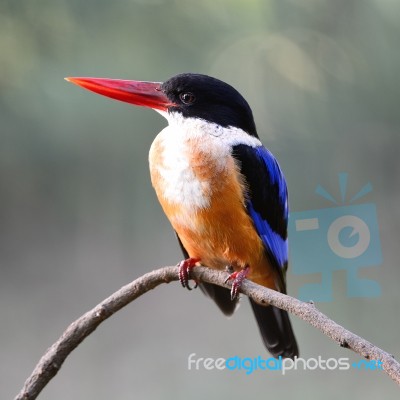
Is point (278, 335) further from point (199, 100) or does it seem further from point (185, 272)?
point (199, 100)

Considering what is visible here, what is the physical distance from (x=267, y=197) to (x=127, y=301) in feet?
1.32

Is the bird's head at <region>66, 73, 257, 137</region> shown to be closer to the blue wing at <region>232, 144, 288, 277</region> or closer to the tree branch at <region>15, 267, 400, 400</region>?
the blue wing at <region>232, 144, 288, 277</region>

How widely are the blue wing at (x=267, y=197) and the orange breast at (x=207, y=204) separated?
0.05 ft

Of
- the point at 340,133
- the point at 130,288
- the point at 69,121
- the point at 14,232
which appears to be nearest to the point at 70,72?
the point at 69,121

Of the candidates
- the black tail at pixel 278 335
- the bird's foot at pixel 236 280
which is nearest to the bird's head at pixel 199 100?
the bird's foot at pixel 236 280

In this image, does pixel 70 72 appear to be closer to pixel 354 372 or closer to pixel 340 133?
pixel 340 133

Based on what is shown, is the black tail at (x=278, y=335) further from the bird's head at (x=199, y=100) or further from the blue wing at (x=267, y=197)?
the bird's head at (x=199, y=100)

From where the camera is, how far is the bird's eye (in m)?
1.21

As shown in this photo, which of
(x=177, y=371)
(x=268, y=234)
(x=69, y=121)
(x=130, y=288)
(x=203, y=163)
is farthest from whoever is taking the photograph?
(x=69, y=121)

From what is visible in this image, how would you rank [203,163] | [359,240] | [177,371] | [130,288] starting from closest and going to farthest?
[130,288]
[203,163]
[359,240]
[177,371]

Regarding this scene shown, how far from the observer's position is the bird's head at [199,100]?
3.89 ft

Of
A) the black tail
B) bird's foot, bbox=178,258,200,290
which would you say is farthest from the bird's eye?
the black tail

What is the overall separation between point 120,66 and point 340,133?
0.63 meters

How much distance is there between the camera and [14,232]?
1999 mm
